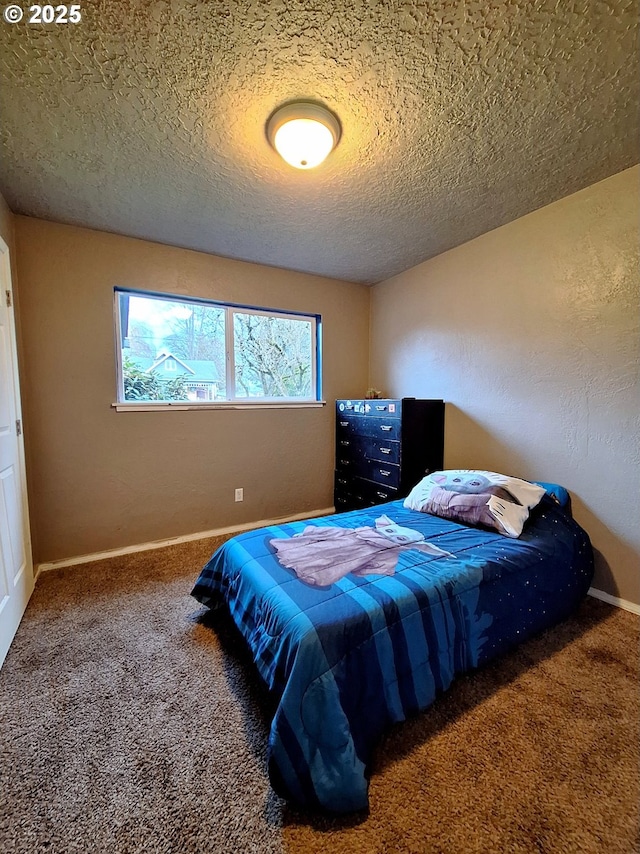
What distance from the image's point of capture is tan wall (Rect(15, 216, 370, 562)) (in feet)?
8.06

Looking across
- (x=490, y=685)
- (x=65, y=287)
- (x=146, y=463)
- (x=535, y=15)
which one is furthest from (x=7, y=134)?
(x=490, y=685)

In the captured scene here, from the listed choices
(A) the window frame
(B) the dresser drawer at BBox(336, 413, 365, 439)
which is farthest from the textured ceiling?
(B) the dresser drawer at BBox(336, 413, 365, 439)

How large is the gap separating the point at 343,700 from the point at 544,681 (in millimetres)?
1004

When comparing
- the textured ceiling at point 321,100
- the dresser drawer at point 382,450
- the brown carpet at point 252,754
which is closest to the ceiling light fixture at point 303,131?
the textured ceiling at point 321,100

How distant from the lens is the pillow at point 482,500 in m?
1.96

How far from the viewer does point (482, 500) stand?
A: 207 cm

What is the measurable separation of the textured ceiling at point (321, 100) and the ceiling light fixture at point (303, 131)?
0.15 ft

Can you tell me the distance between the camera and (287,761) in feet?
3.30

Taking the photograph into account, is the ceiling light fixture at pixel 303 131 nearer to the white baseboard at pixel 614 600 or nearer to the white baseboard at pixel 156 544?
the white baseboard at pixel 156 544

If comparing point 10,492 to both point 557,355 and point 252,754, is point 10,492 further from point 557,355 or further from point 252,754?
point 557,355

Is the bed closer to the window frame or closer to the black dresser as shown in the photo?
the black dresser

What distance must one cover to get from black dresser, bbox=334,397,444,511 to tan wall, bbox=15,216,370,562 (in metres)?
0.46

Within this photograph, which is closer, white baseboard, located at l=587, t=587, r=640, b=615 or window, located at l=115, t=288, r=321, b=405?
white baseboard, located at l=587, t=587, r=640, b=615

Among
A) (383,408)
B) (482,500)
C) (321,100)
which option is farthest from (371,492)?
→ (321,100)
